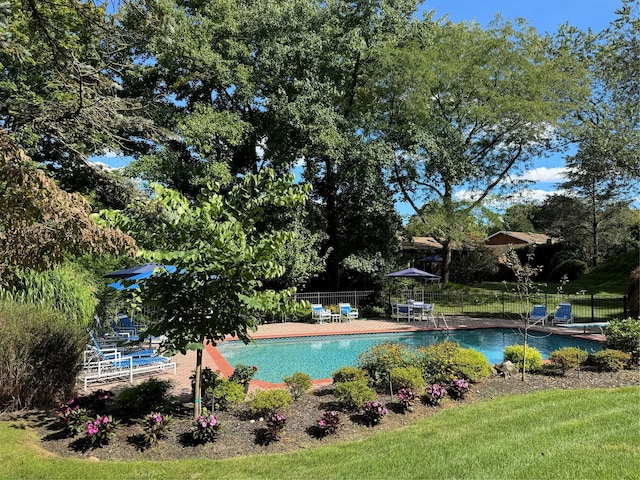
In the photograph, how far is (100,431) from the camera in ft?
16.6

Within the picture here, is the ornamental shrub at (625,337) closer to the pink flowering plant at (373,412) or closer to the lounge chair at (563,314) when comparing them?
the pink flowering plant at (373,412)

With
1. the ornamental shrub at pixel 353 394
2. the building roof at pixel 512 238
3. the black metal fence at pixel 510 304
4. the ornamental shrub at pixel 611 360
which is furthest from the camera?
the building roof at pixel 512 238

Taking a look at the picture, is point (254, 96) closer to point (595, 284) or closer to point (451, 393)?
point (451, 393)

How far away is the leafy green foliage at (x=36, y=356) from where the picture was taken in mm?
6043

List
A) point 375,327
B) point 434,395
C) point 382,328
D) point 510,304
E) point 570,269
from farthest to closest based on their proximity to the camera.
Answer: point 570,269, point 510,304, point 375,327, point 382,328, point 434,395

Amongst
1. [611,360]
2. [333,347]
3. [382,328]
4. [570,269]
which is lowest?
[333,347]

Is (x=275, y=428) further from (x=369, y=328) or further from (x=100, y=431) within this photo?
(x=369, y=328)

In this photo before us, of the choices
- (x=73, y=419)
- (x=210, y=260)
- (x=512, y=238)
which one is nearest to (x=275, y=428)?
(x=210, y=260)

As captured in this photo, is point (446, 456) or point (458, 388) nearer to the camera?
point (446, 456)

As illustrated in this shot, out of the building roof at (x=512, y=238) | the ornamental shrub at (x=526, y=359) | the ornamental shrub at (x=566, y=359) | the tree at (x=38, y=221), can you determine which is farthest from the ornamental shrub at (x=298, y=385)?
the building roof at (x=512, y=238)

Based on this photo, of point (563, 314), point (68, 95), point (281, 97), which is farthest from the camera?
point (281, 97)

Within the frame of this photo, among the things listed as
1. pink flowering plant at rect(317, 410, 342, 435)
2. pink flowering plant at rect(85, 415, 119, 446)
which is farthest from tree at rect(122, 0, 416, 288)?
pink flowering plant at rect(317, 410, 342, 435)

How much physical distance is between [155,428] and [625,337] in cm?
977

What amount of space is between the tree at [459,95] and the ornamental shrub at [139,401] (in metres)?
17.9
